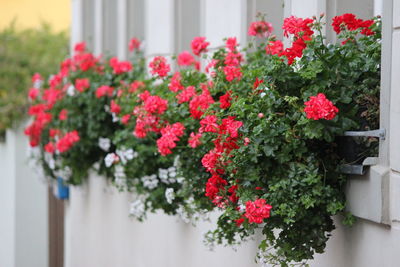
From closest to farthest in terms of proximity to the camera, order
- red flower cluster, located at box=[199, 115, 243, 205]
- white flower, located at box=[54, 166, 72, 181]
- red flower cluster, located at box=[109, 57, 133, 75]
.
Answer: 1. red flower cluster, located at box=[199, 115, 243, 205]
2. red flower cluster, located at box=[109, 57, 133, 75]
3. white flower, located at box=[54, 166, 72, 181]

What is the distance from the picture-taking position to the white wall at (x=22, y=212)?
38.5 feet

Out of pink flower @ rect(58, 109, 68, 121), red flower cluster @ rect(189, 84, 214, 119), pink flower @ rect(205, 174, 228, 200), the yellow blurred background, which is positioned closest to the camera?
pink flower @ rect(205, 174, 228, 200)

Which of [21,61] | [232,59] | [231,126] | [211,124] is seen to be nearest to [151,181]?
[232,59]

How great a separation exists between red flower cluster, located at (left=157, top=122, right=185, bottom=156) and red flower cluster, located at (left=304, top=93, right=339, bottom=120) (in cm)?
138

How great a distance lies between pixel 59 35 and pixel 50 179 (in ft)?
19.3

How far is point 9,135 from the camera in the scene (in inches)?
474

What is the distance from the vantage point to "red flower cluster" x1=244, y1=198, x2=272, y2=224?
372cm

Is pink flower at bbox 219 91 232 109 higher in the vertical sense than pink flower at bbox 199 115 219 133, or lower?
higher

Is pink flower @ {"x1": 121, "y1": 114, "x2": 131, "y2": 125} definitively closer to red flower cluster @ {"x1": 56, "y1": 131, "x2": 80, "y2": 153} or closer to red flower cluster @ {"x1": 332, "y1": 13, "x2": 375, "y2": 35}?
red flower cluster @ {"x1": 56, "y1": 131, "x2": 80, "y2": 153}

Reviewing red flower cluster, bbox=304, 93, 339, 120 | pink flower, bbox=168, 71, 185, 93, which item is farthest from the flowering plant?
pink flower, bbox=168, 71, 185, 93

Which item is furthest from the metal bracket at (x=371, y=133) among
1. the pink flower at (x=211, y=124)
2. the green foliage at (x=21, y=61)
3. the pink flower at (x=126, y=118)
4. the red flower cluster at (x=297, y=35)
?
the green foliage at (x=21, y=61)

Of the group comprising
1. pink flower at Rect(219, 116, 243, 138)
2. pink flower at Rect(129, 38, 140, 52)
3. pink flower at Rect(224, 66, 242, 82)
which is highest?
pink flower at Rect(129, 38, 140, 52)

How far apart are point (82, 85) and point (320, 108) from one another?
410 centimetres

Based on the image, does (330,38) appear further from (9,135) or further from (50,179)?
(9,135)
